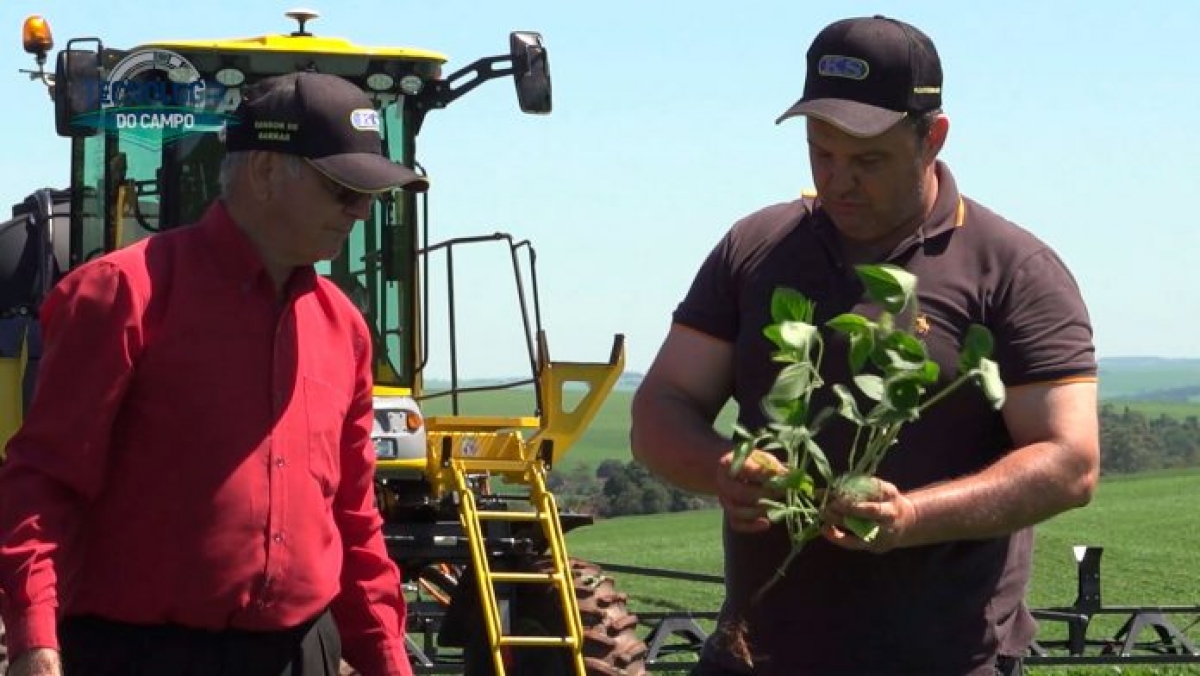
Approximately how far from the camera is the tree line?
161 feet

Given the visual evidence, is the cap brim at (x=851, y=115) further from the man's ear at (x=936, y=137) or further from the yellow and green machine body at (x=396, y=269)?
the yellow and green machine body at (x=396, y=269)

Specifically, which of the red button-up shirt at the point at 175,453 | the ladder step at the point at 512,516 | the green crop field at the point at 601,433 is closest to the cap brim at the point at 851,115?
the red button-up shirt at the point at 175,453

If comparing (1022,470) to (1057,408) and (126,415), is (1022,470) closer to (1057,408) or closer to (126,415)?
(1057,408)

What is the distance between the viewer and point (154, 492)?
488cm

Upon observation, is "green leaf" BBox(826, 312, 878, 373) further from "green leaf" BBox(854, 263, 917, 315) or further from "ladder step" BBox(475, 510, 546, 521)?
"ladder step" BBox(475, 510, 546, 521)

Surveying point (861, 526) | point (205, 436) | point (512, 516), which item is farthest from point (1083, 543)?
point (861, 526)

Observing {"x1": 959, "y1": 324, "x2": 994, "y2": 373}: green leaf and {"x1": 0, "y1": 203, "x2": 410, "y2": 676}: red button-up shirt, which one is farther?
{"x1": 0, "y1": 203, "x2": 410, "y2": 676}: red button-up shirt

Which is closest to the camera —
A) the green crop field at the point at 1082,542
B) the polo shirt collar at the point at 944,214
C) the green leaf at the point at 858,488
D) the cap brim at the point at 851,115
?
the green leaf at the point at 858,488

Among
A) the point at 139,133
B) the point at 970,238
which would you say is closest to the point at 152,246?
the point at 970,238

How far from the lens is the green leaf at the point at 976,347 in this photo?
14.2 feet

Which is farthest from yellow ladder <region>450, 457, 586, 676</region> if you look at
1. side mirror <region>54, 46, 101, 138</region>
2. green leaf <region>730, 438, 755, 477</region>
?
green leaf <region>730, 438, 755, 477</region>

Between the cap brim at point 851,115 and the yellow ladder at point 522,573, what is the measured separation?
6.49 metres

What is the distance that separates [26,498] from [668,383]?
3.74 ft

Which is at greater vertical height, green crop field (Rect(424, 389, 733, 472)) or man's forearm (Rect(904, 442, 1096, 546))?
man's forearm (Rect(904, 442, 1096, 546))
